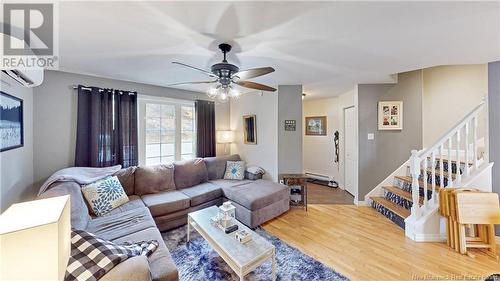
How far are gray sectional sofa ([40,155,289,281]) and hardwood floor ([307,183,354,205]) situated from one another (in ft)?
3.35

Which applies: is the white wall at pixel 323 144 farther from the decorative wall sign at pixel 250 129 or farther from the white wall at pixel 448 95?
the decorative wall sign at pixel 250 129

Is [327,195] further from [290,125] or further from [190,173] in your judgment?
[190,173]

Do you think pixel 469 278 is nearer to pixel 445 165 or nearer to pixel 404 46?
pixel 445 165

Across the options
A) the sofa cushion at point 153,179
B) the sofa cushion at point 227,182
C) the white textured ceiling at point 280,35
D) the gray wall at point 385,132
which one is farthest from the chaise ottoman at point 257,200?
the white textured ceiling at point 280,35

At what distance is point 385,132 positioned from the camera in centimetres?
361

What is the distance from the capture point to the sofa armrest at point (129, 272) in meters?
1.12

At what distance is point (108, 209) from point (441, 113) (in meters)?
5.61

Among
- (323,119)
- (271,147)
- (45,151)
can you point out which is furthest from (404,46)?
(45,151)

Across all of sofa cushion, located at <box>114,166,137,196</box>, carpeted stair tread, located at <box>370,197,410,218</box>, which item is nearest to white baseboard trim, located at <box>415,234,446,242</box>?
carpeted stair tread, located at <box>370,197,410,218</box>

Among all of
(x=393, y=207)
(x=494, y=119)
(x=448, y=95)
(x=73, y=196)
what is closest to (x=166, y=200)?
(x=73, y=196)

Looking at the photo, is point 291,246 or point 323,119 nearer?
point 291,246

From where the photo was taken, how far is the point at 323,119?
5.34 metres

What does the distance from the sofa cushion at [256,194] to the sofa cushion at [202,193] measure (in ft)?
0.48

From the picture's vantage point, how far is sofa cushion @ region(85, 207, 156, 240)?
192 centimetres
